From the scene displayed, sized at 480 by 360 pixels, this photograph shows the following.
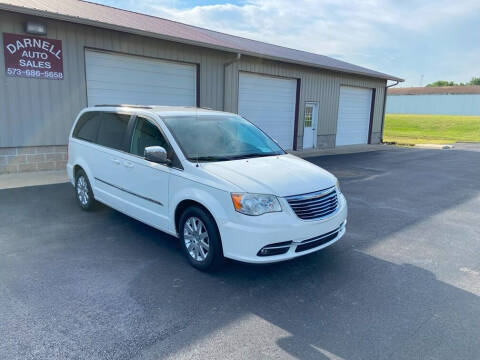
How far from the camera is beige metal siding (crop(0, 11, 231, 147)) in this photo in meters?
8.89

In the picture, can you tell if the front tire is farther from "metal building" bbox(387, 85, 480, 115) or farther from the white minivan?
"metal building" bbox(387, 85, 480, 115)

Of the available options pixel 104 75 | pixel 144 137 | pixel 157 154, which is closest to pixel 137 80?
pixel 104 75

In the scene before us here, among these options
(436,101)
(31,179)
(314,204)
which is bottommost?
(31,179)

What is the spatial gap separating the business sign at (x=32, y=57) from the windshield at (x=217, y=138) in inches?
250

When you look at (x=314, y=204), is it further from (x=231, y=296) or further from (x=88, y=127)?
(x=88, y=127)

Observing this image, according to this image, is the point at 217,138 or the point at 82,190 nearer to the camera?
the point at 217,138

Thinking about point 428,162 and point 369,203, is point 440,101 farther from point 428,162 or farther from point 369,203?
point 369,203

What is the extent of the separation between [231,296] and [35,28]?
858 cm

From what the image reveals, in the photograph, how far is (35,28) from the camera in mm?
8836

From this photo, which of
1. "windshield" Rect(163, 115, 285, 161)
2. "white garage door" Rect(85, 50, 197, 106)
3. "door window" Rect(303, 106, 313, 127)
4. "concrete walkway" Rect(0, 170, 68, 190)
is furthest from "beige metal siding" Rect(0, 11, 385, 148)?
"windshield" Rect(163, 115, 285, 161)

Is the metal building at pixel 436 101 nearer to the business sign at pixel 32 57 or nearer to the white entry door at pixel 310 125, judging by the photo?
the white entry door at pixel 310 125

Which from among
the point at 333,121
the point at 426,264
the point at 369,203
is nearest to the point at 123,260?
the point at 426,264

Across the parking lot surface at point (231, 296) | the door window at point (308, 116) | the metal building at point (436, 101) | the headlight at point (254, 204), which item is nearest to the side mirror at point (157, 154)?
the headlight at point (254, 204)

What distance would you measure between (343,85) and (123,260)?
16892 millimetres
